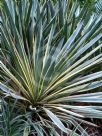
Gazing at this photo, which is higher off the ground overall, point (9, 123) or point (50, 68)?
point (50, 68)

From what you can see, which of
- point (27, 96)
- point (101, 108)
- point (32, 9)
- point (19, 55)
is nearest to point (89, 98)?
point (101, 108)

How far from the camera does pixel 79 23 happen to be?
11.5ft

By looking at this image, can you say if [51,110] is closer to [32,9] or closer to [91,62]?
[91,62]

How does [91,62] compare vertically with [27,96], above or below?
above

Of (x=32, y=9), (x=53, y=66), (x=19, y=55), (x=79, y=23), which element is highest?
(x=32, y=9)

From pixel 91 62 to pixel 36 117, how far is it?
2.58 ft

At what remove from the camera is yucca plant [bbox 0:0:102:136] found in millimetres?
2988

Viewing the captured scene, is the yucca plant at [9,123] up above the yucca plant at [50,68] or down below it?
below

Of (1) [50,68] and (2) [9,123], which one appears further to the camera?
(1) [50,68]

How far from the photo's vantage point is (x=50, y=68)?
3059mm

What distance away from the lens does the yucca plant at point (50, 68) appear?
2.99 m

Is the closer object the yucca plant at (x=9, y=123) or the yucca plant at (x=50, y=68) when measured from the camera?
the yucca plant at (x=9, y=123)

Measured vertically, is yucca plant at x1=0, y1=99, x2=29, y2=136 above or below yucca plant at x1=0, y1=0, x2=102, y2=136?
below

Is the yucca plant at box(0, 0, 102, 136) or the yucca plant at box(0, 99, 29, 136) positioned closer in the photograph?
the yucca plant at box(0, 99, 29, 136)
